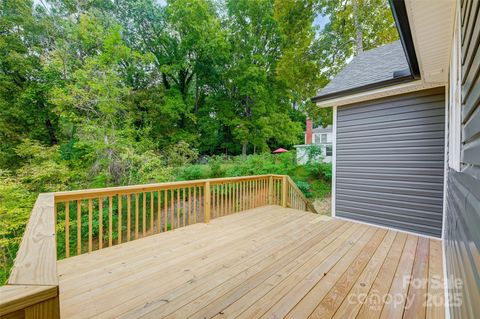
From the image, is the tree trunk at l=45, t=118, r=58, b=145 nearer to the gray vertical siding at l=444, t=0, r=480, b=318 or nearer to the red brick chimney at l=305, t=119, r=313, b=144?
the gray vertical siding at l=444, t=0, r=480, b=318

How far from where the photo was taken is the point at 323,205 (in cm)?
793

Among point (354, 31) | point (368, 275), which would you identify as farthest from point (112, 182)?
point (354, 31)

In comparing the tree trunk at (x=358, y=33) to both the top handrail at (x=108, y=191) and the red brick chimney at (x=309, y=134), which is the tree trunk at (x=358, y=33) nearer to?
the top handrail at (x=108, y=191)

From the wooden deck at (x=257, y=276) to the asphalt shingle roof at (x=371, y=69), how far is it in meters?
2.83

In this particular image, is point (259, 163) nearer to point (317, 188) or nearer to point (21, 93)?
point (317, 188)

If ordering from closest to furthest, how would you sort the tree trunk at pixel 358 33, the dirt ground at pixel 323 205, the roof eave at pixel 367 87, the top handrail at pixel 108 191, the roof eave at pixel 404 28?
the roof eave at pixel 404 28, the top handrail at pixel 108 191, the roof eave at pixel 367 87, the dirt ground at pixel 323 205, the tree trunk at pixel 358 33

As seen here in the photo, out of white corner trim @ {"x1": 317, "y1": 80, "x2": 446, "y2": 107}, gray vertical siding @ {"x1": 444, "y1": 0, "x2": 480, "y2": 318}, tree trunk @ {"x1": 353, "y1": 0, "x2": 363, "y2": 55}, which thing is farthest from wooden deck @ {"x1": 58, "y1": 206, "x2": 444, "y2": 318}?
tree trunk @ {"x1": 353, "y1": 0, "x2": 363, "y2": 55}

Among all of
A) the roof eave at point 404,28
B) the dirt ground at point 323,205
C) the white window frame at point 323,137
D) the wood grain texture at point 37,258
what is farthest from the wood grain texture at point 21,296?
the white window frame at point 323,137

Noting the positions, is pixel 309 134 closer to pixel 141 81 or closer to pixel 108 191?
pixel 141 81

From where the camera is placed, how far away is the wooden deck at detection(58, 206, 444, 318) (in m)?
1.71

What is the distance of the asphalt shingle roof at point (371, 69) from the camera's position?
406 cm

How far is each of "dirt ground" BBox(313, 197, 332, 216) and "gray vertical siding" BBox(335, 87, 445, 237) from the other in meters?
3.19

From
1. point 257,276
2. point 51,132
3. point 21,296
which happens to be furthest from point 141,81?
point 21,296

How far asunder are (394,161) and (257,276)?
3.28m
